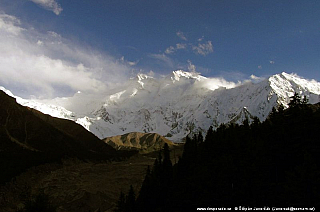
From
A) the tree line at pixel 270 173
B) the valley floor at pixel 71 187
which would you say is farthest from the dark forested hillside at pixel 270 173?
the valley floor at pixel 71 187

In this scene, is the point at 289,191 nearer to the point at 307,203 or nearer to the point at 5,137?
the point at 307,203

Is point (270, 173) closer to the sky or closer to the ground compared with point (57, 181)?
closer to the sky

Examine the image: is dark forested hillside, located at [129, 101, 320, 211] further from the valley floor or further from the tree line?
the valley floor

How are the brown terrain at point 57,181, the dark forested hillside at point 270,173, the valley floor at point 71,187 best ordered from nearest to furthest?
1. the dark forested hillside at point 270,173
2. the valley floor at point 71,187
3. the brown terrain at point 57,181

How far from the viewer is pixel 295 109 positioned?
48.0m

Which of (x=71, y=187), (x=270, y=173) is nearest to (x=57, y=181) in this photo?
(x=71, y=187)

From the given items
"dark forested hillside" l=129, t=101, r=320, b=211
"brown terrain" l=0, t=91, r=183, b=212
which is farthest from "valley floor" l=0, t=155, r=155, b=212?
"dark forested hillside" l=129, t=101, r=320, b=211

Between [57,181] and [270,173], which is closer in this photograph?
[270,173]

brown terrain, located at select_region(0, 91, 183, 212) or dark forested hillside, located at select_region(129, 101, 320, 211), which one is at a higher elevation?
dark forested hillside, located at select_region(129, 101, 320, 211)

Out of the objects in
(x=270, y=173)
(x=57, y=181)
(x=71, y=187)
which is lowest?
(x=71, y=187)

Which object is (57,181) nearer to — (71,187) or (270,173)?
(71,187)

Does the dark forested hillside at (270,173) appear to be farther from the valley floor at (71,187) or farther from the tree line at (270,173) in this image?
the valley floor at (71,187)

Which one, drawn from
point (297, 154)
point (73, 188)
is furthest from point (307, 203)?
point (73, 188)

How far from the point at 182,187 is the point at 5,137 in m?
181
